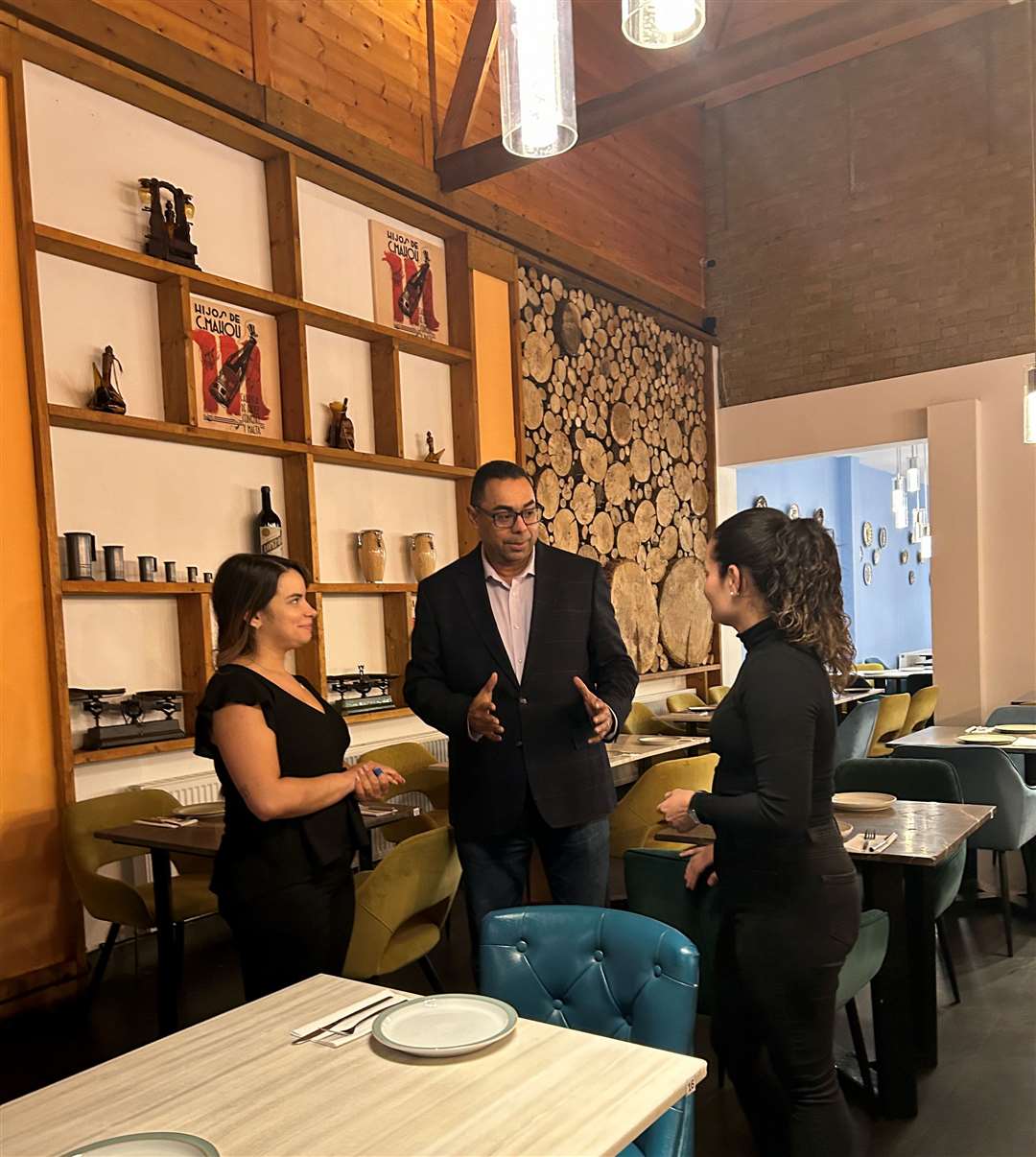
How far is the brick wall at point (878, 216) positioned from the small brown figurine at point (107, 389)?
5920 mm

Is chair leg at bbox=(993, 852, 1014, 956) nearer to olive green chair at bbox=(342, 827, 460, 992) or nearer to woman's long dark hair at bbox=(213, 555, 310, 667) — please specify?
olive green chair at bbox=(342, 827, 460, 992)

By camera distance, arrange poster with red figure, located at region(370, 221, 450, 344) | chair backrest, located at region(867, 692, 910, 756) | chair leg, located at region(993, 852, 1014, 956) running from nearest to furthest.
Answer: chair leg, located at region(993, 852, 1014, 956)
poster with red figure, located at region(370, 221, 450, 344)
chair backrest, located at region(867, 692, 910, 756)

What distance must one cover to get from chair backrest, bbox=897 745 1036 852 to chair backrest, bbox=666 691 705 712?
10.8ft

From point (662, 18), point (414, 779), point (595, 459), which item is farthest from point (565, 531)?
point (662, 18)

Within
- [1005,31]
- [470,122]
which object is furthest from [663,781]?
[1005,31]

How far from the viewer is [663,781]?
3.86 meters

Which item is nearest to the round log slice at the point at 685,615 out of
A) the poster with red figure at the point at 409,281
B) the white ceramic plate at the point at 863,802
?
the poster with red figure at the point at 409,281

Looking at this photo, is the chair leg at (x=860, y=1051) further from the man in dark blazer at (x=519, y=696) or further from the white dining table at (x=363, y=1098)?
the white dining table at (x=363, y=1098)

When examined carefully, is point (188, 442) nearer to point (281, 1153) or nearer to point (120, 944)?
point (120, 944)

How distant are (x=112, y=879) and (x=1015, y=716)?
4828 mm

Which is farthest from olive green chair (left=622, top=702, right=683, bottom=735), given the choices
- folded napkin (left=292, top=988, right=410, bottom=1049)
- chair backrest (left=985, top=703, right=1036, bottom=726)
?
folded napkin (left=292, top=988, right=410, bottom=1049)

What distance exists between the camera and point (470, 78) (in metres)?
6.09

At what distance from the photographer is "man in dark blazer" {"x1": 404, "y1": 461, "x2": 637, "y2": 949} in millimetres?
2701

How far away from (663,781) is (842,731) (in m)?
2.53
